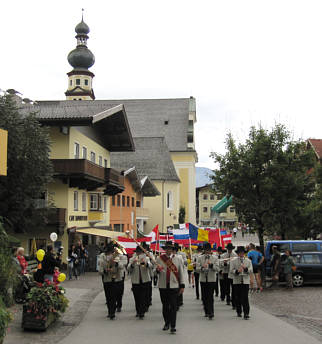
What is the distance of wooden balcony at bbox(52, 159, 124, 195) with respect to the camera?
26703mm

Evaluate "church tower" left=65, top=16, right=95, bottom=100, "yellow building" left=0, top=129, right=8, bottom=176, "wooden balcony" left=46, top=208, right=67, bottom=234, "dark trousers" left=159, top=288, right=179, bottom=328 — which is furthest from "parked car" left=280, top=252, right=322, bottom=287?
"church tower" left=65, top=16, right=95, bottom=100

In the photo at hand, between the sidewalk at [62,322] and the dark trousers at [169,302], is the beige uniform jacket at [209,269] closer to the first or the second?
the dark trousers at [169,302]

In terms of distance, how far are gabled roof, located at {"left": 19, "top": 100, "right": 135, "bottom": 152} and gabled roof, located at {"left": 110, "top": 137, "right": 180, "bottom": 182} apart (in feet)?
83.9

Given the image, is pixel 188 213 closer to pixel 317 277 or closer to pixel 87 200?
pixel 87 200

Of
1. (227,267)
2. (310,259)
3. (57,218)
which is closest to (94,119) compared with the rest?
(57,218)

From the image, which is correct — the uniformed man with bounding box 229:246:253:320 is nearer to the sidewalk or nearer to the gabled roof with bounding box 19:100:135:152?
the sidewalk

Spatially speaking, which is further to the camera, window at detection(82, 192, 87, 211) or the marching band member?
window at detection(82, 192, 87, 211)

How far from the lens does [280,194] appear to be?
89.1ft

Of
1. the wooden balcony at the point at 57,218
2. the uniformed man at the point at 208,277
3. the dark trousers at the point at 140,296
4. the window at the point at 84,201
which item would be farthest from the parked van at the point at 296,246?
the window at the point at 84,201

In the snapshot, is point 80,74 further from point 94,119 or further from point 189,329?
point 189,329

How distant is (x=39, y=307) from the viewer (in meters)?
10.2

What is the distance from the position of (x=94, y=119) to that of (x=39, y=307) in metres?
17.7

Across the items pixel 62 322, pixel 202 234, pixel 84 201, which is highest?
pixel 84 201

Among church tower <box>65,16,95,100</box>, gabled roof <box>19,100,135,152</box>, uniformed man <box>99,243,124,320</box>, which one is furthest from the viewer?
church tower <box>65,16,95,100</box>
